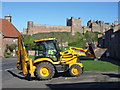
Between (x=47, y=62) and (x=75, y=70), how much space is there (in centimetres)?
217

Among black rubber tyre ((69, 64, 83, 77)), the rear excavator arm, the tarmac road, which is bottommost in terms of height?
the tarmac road

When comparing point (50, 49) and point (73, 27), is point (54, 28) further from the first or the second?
point (50, 49)

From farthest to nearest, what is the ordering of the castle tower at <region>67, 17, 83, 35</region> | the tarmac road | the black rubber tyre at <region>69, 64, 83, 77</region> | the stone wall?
1. the castle tower at <region>67, 17, 83, 35</region>
2. the stone wall
3. the black rubber tyre at <region>69, 64, 83, 77</region>
4. the tarmac road

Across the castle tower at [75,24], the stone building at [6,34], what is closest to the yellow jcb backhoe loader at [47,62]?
the stone building at [6,34]

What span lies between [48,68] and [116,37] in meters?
24.0

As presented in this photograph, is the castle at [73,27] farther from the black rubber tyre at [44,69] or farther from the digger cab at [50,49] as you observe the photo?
the black rubber tyre at [44,69]

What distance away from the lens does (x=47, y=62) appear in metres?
12.9

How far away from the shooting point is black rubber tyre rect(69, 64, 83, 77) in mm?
13436

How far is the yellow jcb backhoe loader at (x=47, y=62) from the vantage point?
41.6 feet

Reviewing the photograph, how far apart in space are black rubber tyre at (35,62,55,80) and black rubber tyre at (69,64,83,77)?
146 cm

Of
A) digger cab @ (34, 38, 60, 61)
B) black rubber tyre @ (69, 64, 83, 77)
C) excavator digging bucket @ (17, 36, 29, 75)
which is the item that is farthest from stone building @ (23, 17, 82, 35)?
black rubber tyre @ (69, 64, 83, 77)

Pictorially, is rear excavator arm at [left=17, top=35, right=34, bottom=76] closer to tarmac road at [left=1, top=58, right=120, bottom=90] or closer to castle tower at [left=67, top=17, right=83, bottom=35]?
tarmac road at [left=1, top=58, right=120, bottom=90]

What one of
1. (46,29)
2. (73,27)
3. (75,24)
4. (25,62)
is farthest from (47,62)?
(75,24)

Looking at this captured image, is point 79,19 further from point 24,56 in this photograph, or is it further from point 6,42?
point 24,56
